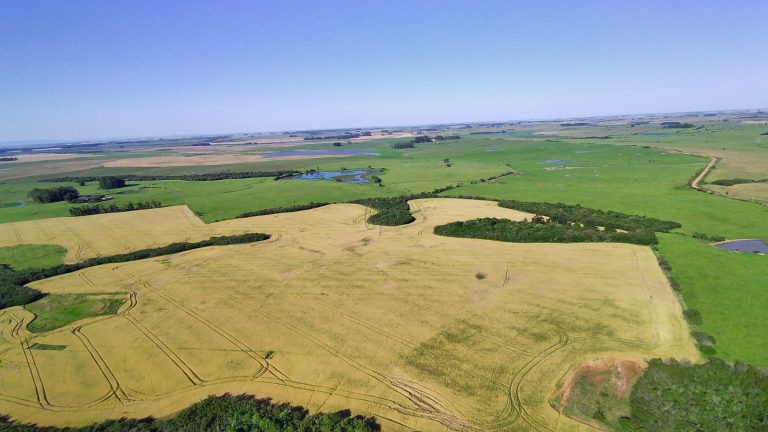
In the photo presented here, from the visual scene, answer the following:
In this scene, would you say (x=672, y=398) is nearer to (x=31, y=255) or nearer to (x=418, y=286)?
(x=418, y=286)

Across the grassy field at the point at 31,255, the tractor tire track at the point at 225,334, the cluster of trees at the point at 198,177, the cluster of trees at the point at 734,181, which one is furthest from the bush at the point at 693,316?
the cluster of trees at the point at 198,177

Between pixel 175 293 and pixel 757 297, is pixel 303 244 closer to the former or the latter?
pixel 175 293

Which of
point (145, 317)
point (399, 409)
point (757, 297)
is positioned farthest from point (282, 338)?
point (757, 297)

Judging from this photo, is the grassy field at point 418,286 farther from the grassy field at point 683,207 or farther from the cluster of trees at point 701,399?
the cluster of trees at point 701,399

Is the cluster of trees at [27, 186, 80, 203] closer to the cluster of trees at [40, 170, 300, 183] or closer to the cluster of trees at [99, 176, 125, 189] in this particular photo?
the cluster of trees at [99, 176, 125, 189]

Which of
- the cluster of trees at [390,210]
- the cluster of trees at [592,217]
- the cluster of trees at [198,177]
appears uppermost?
the cluster of trees at [198,177]

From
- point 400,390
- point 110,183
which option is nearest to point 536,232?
point 400,390

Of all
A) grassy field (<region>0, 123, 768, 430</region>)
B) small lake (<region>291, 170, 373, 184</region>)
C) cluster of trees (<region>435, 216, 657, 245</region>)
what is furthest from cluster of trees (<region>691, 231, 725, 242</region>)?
small lake (<region>291, 170, 373, 184</region>)
